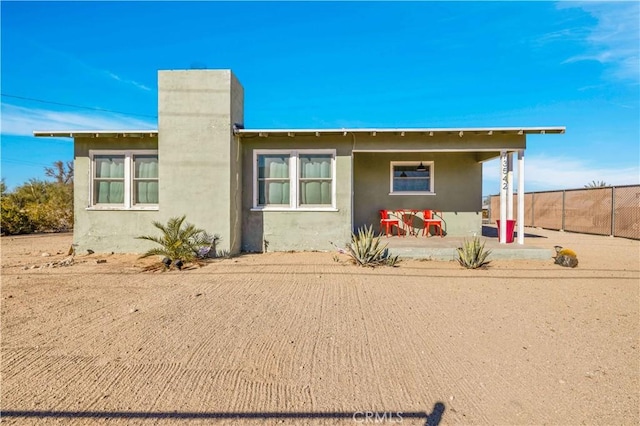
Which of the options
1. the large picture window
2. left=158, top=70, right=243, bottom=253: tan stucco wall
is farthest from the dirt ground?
the large picture window

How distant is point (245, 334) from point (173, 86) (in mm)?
7253

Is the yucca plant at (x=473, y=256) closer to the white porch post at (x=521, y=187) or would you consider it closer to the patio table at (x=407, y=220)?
the white porch post at (x=521, y=187)

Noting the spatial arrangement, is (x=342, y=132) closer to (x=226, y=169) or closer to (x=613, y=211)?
(x=226, y=169)

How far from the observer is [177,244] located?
7.88 m

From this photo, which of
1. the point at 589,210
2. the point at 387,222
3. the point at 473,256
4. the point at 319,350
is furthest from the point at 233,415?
the point at 589,210

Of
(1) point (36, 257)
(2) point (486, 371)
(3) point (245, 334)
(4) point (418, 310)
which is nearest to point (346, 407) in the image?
(2) point (486, 371)

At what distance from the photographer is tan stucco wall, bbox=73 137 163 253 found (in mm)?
9461

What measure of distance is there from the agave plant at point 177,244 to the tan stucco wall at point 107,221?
1.62m

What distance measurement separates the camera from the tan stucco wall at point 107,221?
31.0 feet

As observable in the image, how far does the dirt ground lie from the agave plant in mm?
1289

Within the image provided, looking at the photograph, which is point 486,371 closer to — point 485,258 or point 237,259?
point 485,258

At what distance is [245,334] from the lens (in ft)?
12.8

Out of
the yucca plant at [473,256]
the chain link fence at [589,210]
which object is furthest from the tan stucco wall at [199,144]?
the chain link fence at [589,210]

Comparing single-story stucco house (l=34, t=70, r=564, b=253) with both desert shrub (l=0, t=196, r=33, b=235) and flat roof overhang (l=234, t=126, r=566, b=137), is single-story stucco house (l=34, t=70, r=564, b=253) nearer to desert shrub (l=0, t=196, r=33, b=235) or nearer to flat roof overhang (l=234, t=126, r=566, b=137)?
flat roof overhang (l=234, t=126, r=566, b=137)
